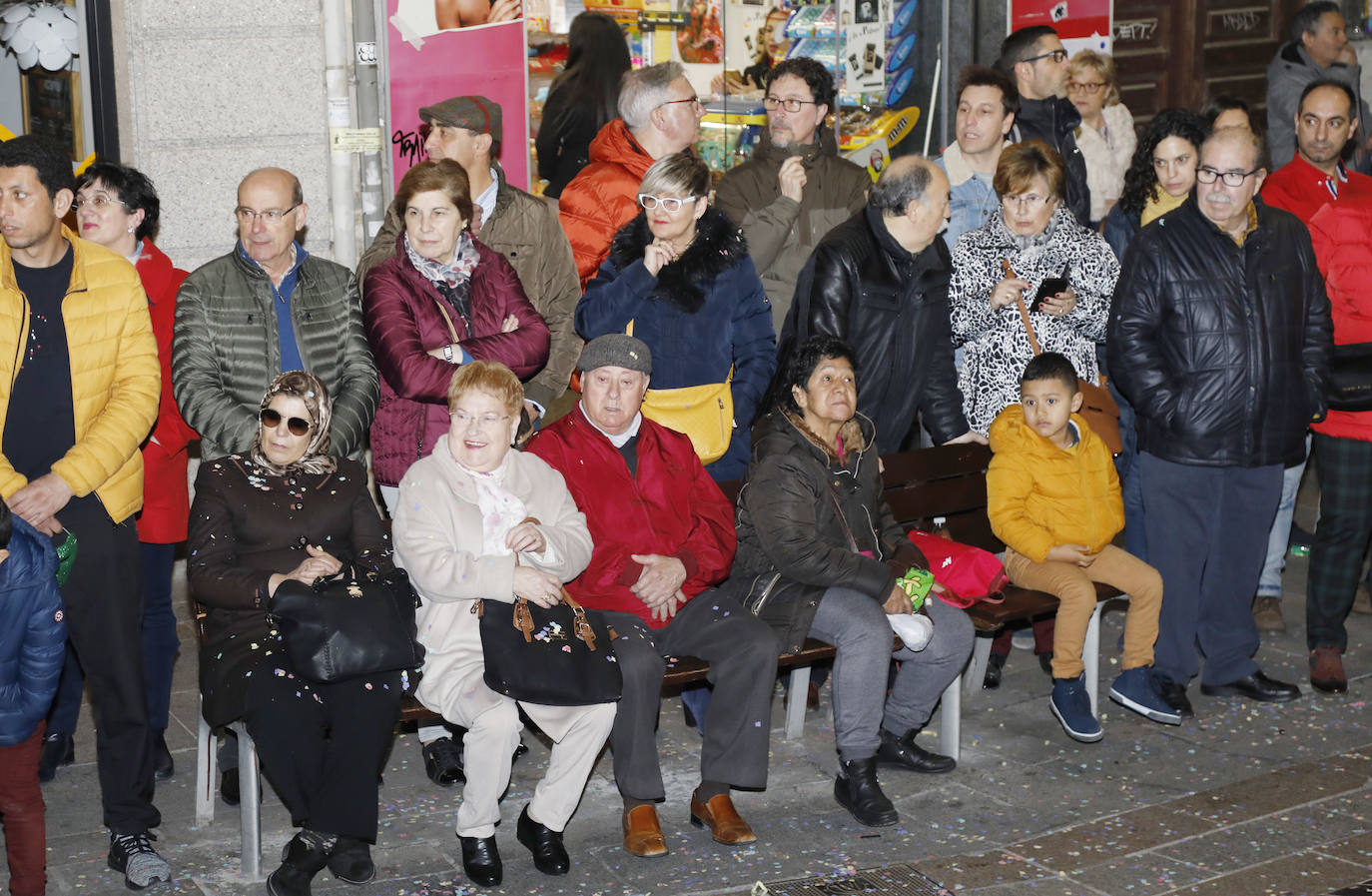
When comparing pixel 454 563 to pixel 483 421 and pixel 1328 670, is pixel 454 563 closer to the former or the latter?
pixel 483 421

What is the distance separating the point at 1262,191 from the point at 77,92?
5802 mm

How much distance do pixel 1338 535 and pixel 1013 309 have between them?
185cm

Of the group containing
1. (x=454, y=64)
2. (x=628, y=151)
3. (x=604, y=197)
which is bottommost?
(x=604, y=197)

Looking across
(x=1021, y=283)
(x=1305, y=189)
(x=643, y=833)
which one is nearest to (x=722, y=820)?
(x=643, y=833)

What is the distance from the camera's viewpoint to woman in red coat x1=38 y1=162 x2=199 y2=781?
5.97m

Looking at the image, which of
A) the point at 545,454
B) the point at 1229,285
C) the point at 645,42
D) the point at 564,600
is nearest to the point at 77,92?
the point at 645,42

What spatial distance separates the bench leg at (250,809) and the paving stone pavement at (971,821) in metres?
0.05

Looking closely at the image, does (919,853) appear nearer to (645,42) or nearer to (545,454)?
(545,454)

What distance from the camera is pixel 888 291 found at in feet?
22.0

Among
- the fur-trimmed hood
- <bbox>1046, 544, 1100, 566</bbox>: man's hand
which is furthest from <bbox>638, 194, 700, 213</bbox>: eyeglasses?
<bbox>1046, 544, 1100, 566</bbox>: man's hand

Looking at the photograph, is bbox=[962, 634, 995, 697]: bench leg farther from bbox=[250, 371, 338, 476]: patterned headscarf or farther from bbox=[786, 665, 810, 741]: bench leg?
bbox=[250, 371, 338, 476]: patterned headscarf

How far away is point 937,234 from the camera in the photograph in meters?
7.00

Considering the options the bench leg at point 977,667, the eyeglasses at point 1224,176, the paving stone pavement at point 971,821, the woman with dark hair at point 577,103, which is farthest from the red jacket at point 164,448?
the eyeglasses at point 1224,176

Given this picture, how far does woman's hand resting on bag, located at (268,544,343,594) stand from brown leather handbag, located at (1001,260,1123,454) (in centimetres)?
324
